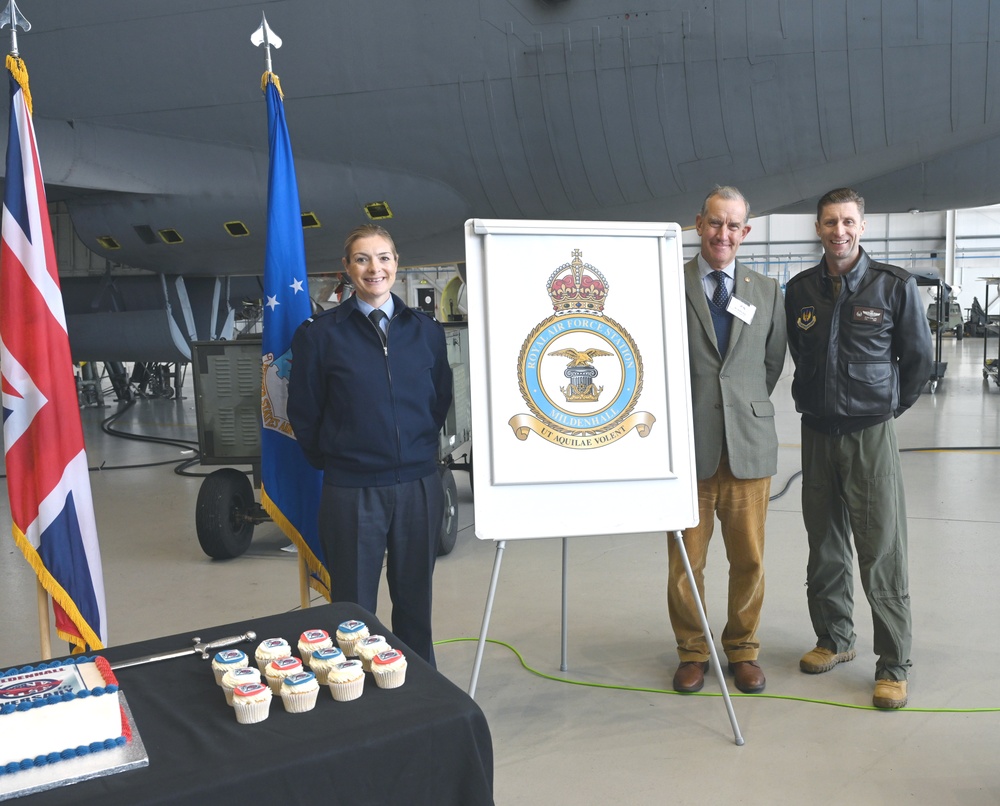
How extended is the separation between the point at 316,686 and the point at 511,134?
14.6ft

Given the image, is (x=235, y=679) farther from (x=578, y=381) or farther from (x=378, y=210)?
(x=378, y=210)

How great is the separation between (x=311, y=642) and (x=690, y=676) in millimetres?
1791

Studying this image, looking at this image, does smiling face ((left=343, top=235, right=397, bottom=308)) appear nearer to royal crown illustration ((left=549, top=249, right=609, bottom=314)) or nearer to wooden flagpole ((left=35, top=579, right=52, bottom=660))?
royal crown illustration ((left=549, top=249, right=609, bottom=314))

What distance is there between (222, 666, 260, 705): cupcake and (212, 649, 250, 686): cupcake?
26 mm

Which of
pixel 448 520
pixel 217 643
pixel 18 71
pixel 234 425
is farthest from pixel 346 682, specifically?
pixel 234 425

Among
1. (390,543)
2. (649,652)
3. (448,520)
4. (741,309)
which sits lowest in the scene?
(649,652)

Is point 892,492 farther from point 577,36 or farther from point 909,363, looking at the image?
point 577,36

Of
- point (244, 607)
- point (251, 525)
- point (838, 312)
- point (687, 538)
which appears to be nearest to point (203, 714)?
point (687, 538)

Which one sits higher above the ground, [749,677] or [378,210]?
[378,210]

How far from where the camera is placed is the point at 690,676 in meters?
2.94

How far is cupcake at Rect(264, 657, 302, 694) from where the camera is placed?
1428 mm

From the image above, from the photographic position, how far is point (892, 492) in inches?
113

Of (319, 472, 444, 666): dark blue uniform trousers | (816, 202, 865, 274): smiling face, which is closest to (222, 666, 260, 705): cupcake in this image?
(319, 472, 444, 666): dark blue uniform trousers

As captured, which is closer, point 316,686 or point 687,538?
point 316,686
